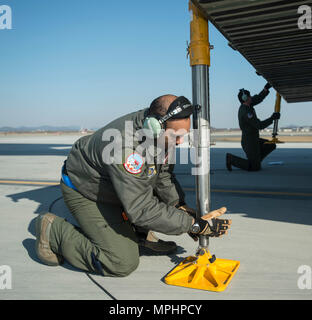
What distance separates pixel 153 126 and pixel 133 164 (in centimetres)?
28

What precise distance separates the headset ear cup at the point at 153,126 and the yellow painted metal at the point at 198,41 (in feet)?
1.66

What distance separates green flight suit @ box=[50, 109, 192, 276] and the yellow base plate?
12.2 inches

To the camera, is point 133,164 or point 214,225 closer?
point 133,164

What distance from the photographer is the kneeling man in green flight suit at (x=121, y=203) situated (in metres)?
2.01

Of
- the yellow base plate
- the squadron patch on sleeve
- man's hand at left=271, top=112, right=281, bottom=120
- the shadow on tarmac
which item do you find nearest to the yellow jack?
man's hand at left=271, top=112, right=281, bottom=120

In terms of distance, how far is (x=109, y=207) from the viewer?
8.10 ft

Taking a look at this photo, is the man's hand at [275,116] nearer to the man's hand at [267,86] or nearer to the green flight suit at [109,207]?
the man's hand at [267,86]

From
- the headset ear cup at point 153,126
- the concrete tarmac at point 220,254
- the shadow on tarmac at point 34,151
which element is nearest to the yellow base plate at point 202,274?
the concrete tarmac at point 220,254

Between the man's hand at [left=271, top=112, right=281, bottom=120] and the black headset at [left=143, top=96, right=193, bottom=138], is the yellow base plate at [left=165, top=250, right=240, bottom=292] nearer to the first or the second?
the black headset at [left=143, top=96, right=193, bottom=138]

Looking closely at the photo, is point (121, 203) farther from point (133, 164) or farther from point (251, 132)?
point (251, 132)

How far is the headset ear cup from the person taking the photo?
199cm

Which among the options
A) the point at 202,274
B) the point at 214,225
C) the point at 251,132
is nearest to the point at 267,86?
the point at 251,132
